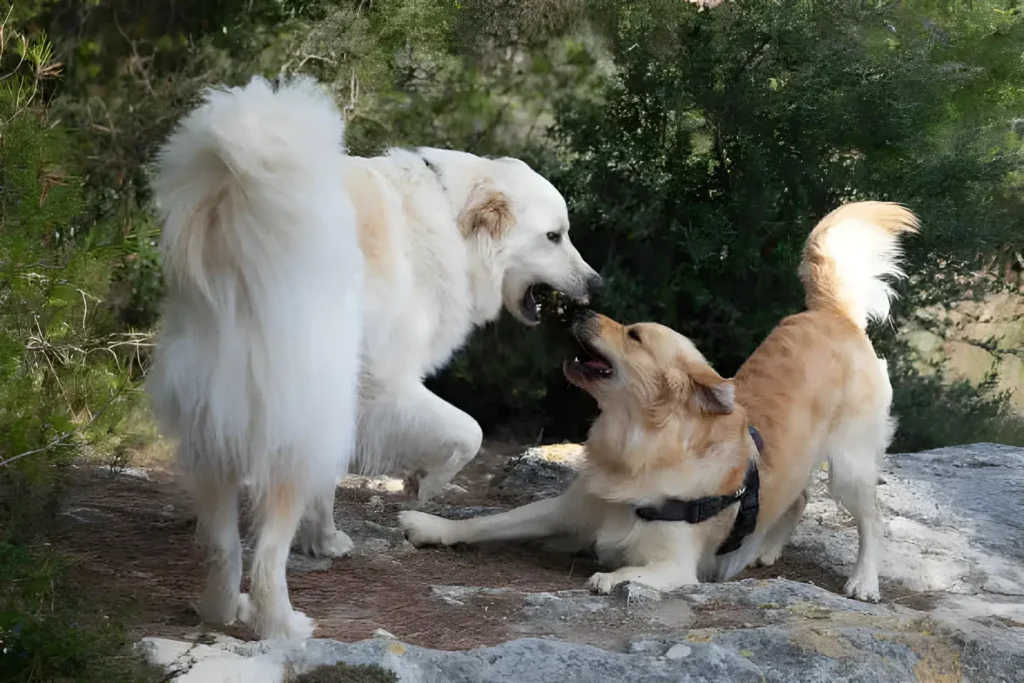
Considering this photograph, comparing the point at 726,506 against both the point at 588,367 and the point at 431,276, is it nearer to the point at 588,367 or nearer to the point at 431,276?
the point at 588,367

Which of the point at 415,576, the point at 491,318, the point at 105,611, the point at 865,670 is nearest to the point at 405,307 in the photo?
the point at 491,318

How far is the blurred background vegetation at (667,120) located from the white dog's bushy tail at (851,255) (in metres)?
1.86

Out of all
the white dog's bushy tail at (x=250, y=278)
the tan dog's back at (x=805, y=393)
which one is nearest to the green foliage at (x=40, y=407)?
the white dog's bushy tail at (x=250, y=278)

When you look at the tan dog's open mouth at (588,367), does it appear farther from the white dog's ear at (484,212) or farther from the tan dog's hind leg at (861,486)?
the tan dog's hind leg at (861,486)

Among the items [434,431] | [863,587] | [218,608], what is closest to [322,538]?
[434,431]

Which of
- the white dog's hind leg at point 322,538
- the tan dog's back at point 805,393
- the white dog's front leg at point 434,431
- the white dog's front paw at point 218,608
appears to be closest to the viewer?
the white dog's front paw at point 218,608

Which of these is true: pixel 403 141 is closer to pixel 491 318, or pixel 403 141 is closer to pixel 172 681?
pixel 491 318

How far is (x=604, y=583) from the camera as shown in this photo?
3459 mm

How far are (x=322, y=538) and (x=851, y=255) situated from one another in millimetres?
2676

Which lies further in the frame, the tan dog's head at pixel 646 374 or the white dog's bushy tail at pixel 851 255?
the white dog's bushy tail at pixel 851 255

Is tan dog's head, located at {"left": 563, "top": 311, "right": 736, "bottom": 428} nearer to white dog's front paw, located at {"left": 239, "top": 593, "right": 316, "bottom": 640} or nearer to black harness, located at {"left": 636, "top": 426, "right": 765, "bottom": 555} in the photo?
black harness, located at {"left": 636, "top": 426, "right": 765, "bottom": 555}

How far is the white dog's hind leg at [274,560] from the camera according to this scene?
266cm

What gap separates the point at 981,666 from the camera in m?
2.96

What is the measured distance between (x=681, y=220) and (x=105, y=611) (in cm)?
484
